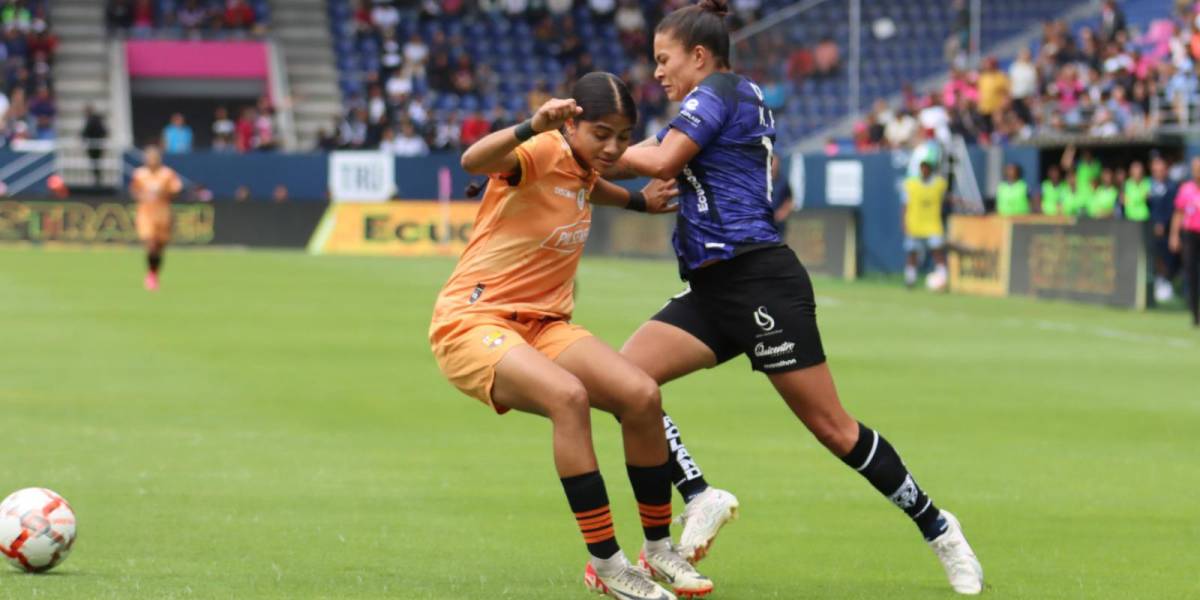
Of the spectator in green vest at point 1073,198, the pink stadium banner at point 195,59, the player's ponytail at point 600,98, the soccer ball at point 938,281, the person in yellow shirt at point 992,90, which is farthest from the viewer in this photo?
the pink stadium banner at point 195,59

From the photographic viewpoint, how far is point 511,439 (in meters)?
12.4

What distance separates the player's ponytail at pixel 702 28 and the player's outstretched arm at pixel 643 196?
579 mm

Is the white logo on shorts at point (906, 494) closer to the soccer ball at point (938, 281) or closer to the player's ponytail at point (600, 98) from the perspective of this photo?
the player's ponytail at point (600, 98)

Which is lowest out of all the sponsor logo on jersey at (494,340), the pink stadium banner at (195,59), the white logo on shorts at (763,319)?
the sponsor logo on jersey at (494,340)

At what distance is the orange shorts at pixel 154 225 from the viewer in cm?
2914

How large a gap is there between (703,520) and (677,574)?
0.48 meters

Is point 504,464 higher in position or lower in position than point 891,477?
lower

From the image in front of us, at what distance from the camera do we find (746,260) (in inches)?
295

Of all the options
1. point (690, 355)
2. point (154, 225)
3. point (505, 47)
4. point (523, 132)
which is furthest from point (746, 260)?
point (505, 47)

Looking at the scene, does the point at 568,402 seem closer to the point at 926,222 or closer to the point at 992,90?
the point at 926,222

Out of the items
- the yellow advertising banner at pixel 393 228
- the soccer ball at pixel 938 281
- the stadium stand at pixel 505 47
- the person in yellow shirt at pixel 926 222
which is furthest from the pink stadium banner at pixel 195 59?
the soccer ball at pixel 938 281

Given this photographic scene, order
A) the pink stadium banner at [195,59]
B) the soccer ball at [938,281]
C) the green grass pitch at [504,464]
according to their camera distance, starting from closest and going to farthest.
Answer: the green grass pitch at [504,464]
the soccer ball at [938,281]
the pink stadium banner at [195,59]

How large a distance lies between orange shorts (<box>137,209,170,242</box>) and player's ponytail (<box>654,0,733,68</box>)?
22.4 metres

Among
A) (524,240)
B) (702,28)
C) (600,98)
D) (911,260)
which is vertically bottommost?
(911,260)
